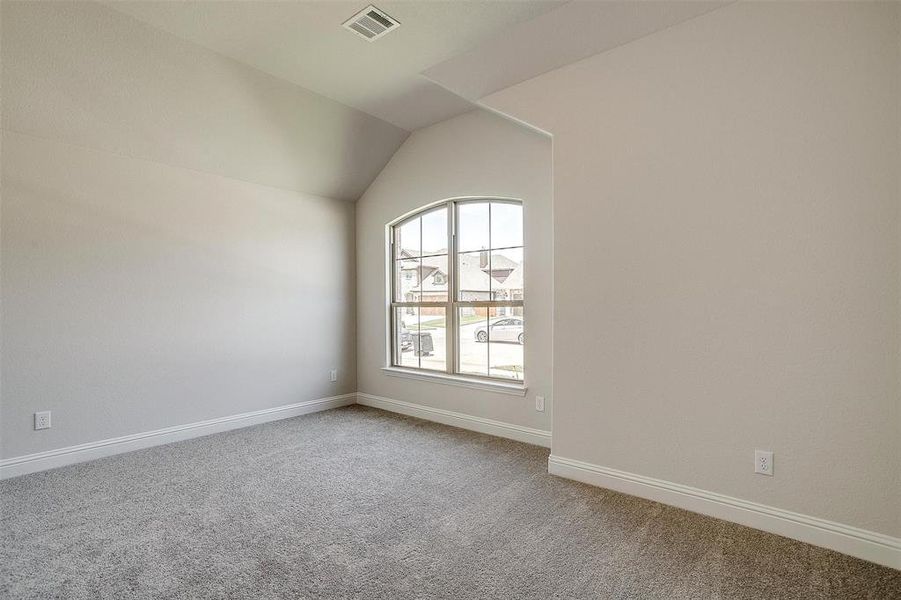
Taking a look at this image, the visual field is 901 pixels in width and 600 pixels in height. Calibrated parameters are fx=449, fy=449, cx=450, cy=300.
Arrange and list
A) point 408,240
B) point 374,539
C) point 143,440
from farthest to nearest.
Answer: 1. point 408,240
2. point 143,440
3. point 374,539

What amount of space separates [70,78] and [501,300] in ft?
11.2

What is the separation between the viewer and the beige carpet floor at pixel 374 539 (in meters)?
1.84

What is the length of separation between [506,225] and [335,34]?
6.45 ft

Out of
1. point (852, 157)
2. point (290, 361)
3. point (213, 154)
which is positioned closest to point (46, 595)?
point (290, 361)

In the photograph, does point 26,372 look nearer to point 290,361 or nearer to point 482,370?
point 290,361

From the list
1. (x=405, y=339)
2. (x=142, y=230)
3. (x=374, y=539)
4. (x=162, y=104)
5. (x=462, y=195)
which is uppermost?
(x=162, y=104)

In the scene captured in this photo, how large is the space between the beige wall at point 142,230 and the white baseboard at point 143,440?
6 cm

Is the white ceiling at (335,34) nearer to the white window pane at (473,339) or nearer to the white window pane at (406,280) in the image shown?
the white window pane at (406,280)

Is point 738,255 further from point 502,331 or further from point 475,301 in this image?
point 475,301

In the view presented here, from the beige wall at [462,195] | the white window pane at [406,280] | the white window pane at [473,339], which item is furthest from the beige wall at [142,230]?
the white window pane at [473,339]

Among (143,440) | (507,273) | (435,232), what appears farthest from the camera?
(435,232)

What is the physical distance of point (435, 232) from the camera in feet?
15.0

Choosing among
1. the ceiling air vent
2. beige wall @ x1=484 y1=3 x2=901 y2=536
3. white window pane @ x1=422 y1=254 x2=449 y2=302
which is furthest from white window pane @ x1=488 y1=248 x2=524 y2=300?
the ceiling air vent

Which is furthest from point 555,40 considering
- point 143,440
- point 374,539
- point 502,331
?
point 143,440
